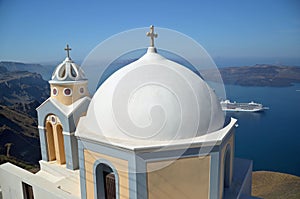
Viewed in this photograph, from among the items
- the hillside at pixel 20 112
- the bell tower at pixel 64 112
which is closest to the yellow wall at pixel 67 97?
the bell tower at pixel 64 112

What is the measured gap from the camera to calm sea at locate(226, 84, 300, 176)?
25.5 m

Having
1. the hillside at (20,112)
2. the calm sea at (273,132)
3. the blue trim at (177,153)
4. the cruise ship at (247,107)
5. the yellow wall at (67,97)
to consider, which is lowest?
the calm sea at (273,132)

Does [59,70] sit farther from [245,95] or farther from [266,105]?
[245,95]

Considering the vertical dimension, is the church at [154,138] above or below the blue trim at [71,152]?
above

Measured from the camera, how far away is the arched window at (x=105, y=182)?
16.3 ft

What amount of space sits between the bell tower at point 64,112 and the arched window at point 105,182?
2.33m

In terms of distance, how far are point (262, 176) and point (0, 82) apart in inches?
933

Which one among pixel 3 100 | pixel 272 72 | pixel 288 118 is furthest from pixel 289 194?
pixel 272 72

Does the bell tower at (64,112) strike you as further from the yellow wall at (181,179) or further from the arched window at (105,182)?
the yellow wall at (181,179)

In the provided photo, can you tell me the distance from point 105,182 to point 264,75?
49.9 meters

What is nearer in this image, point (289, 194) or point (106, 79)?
point (106, 79)

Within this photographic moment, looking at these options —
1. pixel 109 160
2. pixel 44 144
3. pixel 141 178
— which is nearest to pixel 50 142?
pixel 44 144

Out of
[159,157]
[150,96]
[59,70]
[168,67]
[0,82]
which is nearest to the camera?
[159,157]

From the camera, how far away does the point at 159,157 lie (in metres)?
4.28
